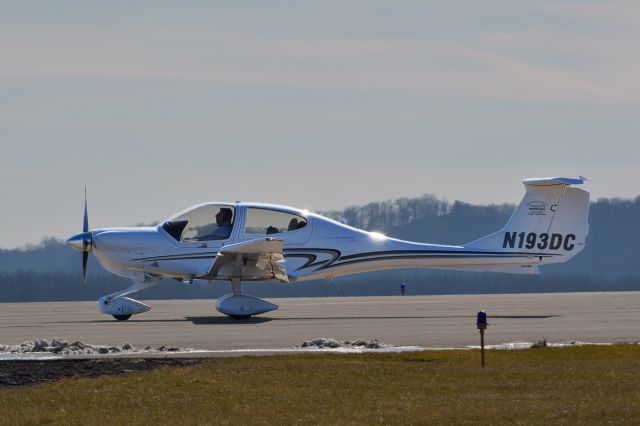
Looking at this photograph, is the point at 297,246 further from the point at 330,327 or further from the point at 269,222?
the point at 330,327

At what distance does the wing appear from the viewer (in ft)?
86.2

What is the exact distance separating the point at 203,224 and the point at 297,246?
88.4 inches

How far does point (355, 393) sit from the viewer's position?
13.4 m

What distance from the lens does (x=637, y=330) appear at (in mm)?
21812

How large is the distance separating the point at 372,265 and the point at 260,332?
7475 mm

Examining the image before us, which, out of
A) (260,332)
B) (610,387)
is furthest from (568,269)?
(610,387)

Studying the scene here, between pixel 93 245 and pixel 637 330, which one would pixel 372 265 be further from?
pixel 637 330

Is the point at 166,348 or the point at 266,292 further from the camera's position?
the point at 266,292

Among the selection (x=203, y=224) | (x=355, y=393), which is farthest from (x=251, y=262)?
(x=355, y=393)

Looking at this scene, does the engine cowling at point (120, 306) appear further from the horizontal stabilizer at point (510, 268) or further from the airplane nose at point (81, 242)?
the horizontal stabilizer at point (510, 268)

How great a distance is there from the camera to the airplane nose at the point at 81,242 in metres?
28.8

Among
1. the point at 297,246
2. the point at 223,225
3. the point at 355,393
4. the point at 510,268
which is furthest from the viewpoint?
the point at 510,268

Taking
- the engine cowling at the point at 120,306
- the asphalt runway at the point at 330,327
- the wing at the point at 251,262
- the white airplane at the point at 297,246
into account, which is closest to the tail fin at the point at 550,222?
the white airplane at the point at 297,246

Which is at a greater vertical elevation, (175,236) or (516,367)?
(175,236)
